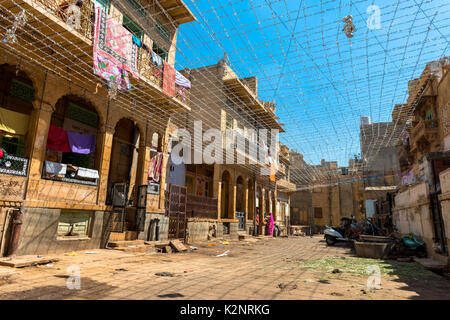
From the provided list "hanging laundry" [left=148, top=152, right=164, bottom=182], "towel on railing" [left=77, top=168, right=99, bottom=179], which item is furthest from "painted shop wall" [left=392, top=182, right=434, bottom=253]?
"towel on railing" [left=77, top=168, right=99, bottom=179]

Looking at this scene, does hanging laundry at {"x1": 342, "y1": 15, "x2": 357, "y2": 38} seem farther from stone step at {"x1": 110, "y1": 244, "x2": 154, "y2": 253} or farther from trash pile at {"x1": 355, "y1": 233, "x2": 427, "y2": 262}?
stone step at {"x1": 110, "y1": 244, "x2": 154, "y2": 253}

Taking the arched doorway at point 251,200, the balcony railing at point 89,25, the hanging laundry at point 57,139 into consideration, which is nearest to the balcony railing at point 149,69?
the balcony railing at point 89,25

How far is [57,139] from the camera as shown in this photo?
955cm

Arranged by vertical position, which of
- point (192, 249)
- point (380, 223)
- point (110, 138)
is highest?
point (110, 138)

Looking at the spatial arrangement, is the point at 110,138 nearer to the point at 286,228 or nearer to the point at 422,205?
the point at 422,205

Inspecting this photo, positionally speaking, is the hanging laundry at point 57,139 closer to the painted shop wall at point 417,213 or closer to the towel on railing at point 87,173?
the towel on railing at point 87,173

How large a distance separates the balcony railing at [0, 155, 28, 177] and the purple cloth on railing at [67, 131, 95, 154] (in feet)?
6.12

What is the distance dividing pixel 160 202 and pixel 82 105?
5455mm

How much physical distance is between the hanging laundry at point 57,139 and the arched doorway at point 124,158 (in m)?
3.12

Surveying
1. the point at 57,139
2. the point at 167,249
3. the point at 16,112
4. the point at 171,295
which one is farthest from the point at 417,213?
the point at 16,112

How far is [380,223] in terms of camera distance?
20.6 metres

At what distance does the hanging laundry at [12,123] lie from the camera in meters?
8.32

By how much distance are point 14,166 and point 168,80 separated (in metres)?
6.51

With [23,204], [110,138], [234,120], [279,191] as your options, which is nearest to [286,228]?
[279,191]
